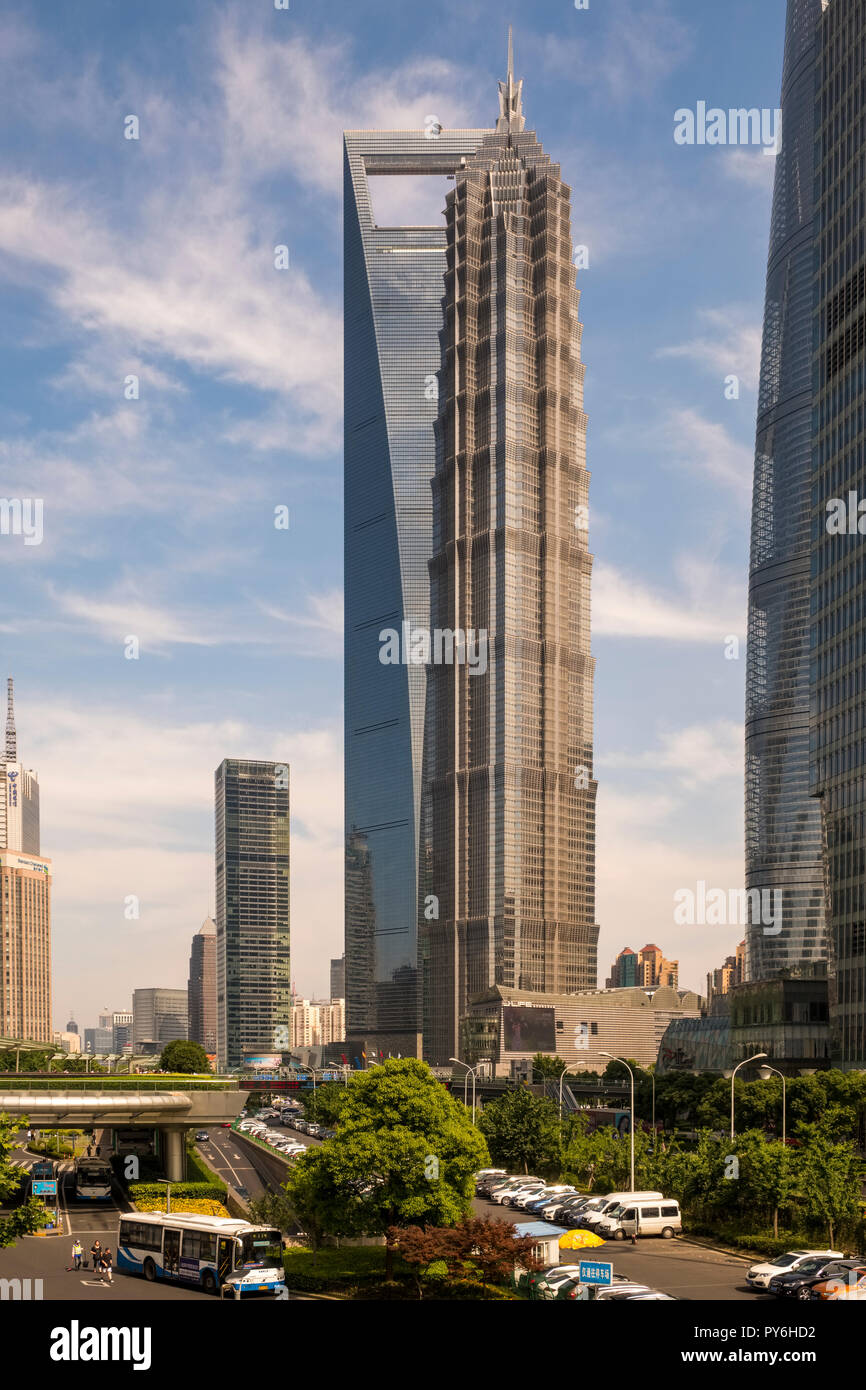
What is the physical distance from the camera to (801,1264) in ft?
179

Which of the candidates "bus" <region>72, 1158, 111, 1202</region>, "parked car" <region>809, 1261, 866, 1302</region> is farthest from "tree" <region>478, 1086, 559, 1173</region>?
"parked car" <region>809, 1261, 866, 1302</region>

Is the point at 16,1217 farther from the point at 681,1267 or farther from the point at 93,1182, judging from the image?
the point at 93,1182

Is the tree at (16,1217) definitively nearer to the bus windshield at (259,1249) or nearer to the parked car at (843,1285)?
the bus windshield at (259,1249)

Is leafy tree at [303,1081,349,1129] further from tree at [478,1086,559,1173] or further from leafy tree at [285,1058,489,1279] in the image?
leafy tree at [285,1058,489,1279]

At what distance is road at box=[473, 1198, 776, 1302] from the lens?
54.3m

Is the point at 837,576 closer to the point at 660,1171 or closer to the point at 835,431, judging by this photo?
the point at 835,431

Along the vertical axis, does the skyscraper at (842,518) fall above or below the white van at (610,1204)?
above

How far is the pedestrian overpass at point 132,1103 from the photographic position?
94500mm

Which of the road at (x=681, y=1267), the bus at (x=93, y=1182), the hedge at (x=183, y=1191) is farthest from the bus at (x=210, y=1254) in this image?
the bus at (x=93, y=1182)

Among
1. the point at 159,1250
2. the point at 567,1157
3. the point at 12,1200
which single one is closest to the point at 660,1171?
the point at 567,1157

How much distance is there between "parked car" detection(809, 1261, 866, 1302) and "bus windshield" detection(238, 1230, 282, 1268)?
68.2 ft

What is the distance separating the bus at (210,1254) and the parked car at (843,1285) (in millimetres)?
20035

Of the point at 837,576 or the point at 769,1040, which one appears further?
the point at 769,1040
